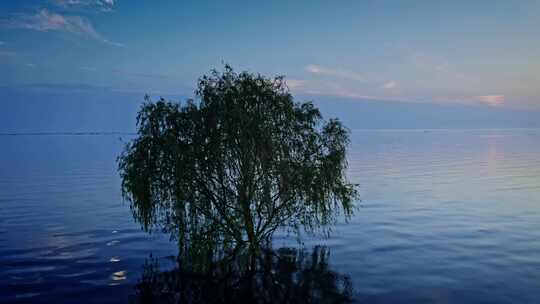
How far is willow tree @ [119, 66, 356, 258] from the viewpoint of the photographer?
99.5ft

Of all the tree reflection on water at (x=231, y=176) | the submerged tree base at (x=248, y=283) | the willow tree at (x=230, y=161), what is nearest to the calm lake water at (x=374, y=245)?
the submerged tree base at (x=248, y=283)

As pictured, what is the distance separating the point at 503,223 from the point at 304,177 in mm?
28669

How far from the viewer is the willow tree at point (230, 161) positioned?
30.3 m

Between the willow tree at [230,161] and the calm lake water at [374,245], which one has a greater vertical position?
the willow tree at [230,161]

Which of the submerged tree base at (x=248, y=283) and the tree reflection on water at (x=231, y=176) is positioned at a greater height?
the tree reflection on water at (x=231, y=176)

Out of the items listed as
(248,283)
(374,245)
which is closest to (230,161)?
(248,283)

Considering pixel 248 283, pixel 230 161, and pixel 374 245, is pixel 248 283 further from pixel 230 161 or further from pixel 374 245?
pixel 374 245

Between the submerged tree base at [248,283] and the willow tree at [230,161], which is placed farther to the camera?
the willow tree at [230,161]

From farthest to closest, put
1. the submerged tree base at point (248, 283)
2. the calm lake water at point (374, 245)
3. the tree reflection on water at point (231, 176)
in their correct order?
the tree reflection on water at point (231, 176) < the calm lake water at point (374, 245) < the submerged tree base at point (248, 283)

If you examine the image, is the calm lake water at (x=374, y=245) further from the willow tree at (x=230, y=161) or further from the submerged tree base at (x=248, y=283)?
the willow tree at (x=230, y=161)

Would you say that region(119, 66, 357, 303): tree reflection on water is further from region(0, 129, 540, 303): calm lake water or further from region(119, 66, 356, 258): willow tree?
region(0, 129, 540, 303): calm lake water

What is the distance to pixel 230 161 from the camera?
→ 31.7 m

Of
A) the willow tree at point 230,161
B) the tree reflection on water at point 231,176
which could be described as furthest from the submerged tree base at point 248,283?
the willow tree at point 230,161

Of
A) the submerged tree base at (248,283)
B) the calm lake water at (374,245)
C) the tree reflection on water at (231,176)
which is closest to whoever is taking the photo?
the submerged tree base at (248,283)
